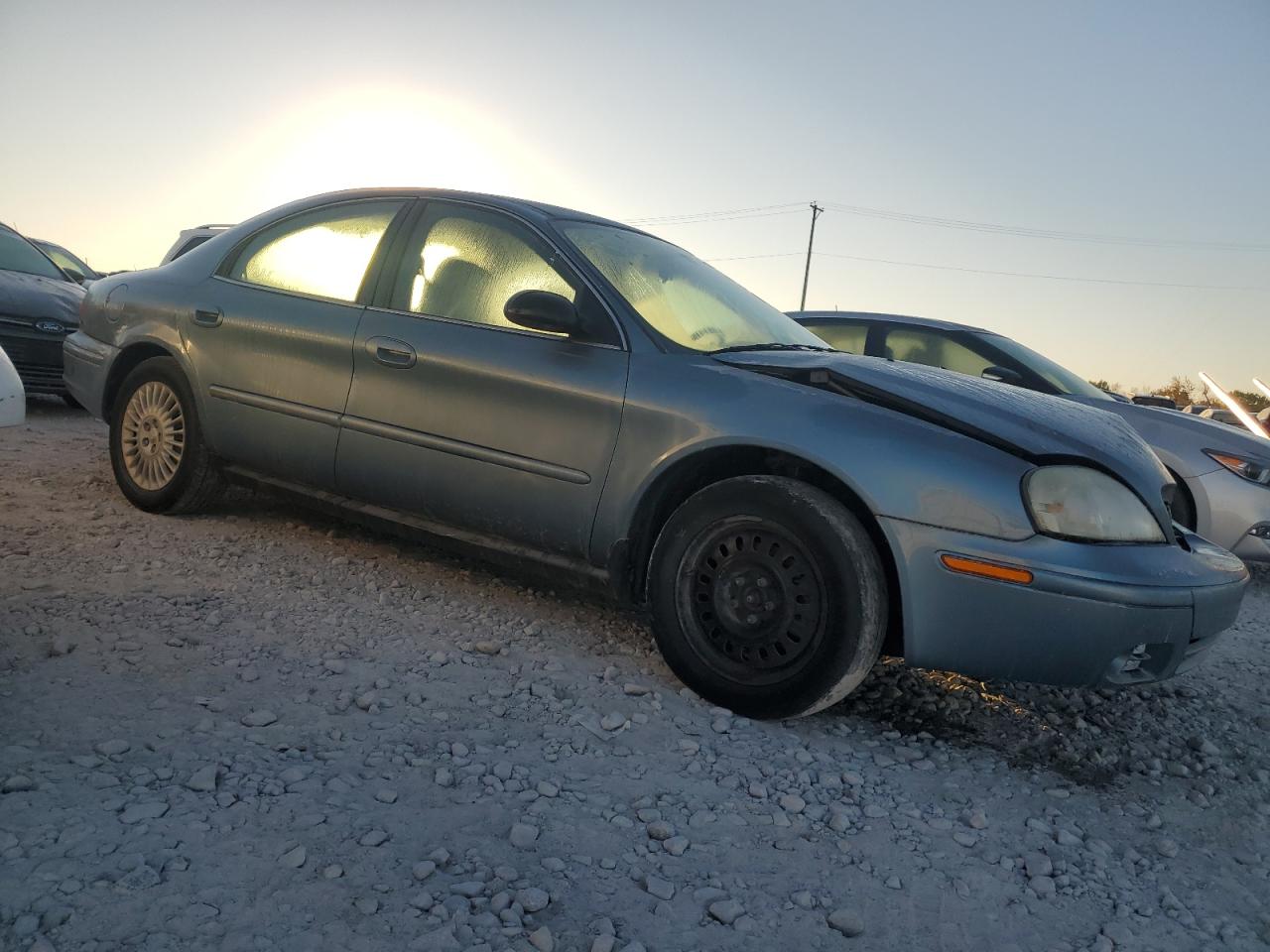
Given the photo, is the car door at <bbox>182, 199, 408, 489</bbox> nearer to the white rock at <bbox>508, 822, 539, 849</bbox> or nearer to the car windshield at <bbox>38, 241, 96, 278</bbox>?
the white rock at <bbox>508, 822, 539, 849</bbox>

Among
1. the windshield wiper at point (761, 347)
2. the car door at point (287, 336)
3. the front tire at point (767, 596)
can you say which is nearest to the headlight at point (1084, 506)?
the front tire at point (767, 596)

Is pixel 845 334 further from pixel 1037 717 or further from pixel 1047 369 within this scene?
pixel 1037 717

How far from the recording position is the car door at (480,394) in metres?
3.33

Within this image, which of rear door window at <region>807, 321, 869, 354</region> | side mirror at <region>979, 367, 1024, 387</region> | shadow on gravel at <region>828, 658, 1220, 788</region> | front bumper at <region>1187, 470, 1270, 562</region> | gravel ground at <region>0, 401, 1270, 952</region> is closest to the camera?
gravel ground at <region>0, 401, 1270, 952</region>

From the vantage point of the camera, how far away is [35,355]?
7.13 m

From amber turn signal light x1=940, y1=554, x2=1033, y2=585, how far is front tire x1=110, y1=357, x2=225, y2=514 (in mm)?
3202

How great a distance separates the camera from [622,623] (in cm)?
380

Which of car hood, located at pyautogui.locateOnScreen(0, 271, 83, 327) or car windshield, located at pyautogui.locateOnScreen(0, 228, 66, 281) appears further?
car windshield, located at pyautogui.locateOnScreen(0, 228, 66, 281)

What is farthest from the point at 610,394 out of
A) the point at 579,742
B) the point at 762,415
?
the point at 579,742

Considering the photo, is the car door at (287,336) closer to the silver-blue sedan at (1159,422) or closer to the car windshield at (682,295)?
the car windshield at (682,295)

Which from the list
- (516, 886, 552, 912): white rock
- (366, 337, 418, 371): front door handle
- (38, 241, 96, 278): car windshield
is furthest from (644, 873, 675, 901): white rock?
(38, 241, 96, 278): car windshield

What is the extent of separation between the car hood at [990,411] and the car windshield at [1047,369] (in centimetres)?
300

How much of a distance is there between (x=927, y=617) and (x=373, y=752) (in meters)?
1.55

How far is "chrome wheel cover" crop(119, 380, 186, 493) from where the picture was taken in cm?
442
